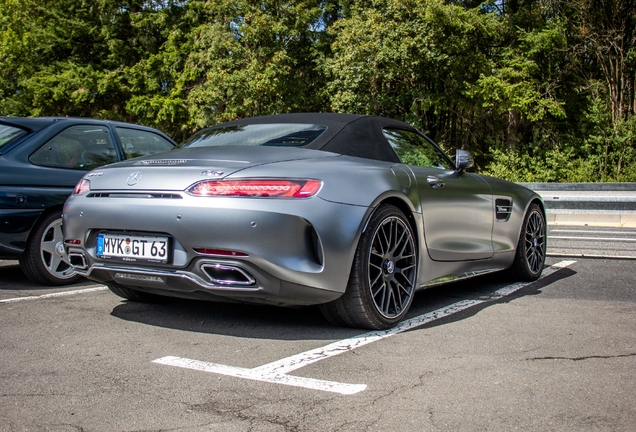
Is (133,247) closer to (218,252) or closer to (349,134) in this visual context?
(218,252)

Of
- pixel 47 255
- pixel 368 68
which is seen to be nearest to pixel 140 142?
pixel 47 255

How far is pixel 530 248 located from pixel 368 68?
21.9 meters

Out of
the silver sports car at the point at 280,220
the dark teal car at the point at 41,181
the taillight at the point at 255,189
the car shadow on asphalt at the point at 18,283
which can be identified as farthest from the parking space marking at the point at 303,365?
the car shadow on asphalt at the point at 18,283

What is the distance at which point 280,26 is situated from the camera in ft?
102

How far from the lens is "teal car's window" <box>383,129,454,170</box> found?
4816 mm

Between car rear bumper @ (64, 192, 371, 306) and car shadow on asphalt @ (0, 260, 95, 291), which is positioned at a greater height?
car rear bumper @ (64, 192, 371, 306)

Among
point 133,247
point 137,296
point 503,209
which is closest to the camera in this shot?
point 133,247

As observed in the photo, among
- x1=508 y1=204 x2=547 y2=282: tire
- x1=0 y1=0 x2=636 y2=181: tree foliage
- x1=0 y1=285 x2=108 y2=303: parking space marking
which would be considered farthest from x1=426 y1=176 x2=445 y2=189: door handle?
x1=0 y1=0 x2=636 y2=181: tree foliage

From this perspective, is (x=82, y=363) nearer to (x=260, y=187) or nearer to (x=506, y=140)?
(x=260, y=187)

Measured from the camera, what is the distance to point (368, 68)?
89.1 ft

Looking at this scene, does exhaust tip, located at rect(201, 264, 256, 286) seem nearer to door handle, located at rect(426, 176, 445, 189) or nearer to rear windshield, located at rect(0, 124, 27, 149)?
door handle, located at rect(426, 176, 445, 189)

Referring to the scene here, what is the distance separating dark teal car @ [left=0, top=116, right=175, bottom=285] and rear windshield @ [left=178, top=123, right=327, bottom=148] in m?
1.62

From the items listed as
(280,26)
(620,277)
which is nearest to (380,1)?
(280,26)

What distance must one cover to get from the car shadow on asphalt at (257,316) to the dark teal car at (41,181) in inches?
48.5
